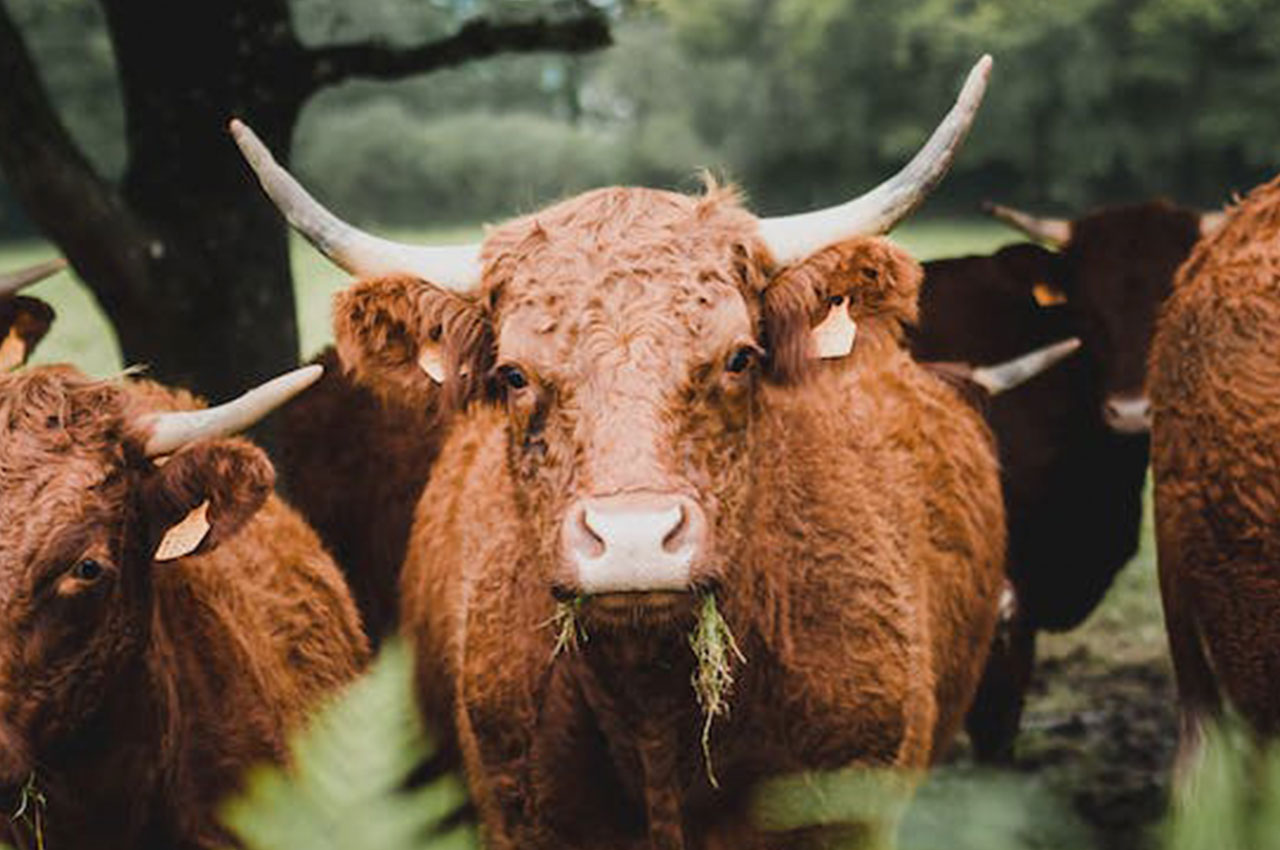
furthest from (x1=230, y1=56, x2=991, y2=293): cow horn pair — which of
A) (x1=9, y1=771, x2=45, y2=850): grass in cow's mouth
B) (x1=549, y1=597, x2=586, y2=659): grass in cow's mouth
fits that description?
(x1=9, y1=771, x2=45, y2=850): grass in cow's mouth

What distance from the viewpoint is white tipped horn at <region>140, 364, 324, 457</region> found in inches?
146

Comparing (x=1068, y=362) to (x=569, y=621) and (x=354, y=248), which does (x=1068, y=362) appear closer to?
(x=354, y=248)

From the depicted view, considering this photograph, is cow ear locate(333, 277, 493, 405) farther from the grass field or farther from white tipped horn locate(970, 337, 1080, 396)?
white tipped horn locate(970, 337, 1080, 396)

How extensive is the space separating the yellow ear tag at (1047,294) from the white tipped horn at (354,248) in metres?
3.93

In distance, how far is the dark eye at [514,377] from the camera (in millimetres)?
3244

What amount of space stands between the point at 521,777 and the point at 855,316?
4.47 feet

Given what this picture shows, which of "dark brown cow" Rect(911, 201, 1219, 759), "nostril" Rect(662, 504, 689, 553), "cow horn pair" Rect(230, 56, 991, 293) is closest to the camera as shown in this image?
"nostril" Rect(662, 504, 689, 553)

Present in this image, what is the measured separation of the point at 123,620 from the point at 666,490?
1560mm

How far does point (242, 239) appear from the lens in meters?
6.29

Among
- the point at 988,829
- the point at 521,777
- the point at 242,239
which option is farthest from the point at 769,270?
the point at 242,239

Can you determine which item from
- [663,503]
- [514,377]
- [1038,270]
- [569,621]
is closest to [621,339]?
[514,377]

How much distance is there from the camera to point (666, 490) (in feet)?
9.48

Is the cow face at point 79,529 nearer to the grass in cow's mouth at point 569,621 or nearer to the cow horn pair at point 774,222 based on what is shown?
the cow horn pair at point 774,222

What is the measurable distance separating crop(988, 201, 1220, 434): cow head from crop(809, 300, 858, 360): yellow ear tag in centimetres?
335
